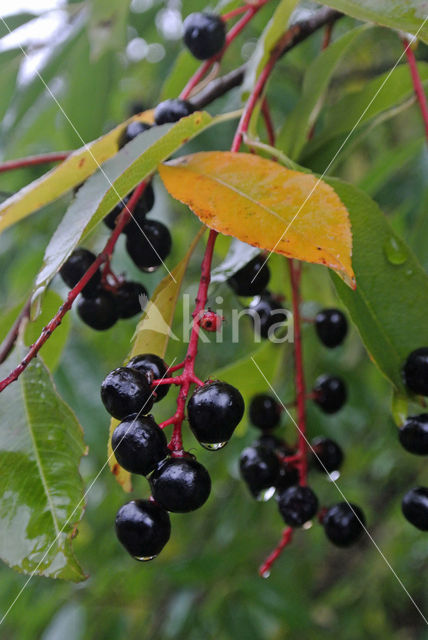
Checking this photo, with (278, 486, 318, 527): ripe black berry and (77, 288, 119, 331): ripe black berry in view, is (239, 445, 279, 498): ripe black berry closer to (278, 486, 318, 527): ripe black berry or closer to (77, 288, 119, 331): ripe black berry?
(278, 486, 318, 527): ripe black berry

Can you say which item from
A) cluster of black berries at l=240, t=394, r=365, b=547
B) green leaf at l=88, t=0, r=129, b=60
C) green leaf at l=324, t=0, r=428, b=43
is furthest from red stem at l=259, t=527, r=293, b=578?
green leaf at l=88, t=0, r=129, b=60

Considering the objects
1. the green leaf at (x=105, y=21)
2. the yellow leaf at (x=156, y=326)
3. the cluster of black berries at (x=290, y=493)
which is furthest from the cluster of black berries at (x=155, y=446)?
the green leaf at (x=105, y=21)

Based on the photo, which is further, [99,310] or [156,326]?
[99,310]

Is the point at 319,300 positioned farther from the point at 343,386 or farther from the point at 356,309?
the point at 356,309

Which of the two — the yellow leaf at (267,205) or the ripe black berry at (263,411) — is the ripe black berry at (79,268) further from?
the ripe black berry at (263,411)

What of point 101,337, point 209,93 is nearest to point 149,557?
point 209,93

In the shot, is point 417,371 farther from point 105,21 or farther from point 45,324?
point 105,21

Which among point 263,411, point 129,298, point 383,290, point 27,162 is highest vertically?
point 27,162

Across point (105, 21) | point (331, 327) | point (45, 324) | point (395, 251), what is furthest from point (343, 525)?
point (105, 21)
